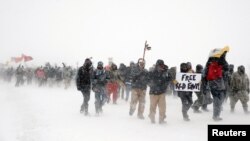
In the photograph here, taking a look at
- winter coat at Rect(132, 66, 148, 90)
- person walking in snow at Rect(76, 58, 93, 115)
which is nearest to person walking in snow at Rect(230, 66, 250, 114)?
winter coat at Rect(132, 66, 148, 90)

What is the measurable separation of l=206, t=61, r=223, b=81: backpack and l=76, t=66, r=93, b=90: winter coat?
492cm

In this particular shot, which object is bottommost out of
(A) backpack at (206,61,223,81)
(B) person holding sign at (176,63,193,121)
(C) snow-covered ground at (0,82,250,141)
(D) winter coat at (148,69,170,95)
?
(C) snow-covered ground at (0,82,250,141)

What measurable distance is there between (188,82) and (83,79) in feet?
13.7

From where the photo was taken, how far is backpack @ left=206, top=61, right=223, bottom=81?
12.2 m

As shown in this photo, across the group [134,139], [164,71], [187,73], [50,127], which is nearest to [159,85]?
[164,71]

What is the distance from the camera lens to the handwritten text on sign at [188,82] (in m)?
13.2

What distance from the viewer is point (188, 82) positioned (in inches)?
520

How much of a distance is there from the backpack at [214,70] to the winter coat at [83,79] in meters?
4.92

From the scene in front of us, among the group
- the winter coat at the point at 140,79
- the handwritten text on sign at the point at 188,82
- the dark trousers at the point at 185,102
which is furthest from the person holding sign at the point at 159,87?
the winter coat at the point at 140,79

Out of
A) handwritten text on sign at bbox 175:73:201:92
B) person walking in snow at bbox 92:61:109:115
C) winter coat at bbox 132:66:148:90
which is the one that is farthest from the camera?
person walking in snow at bbox 92:61:109:115

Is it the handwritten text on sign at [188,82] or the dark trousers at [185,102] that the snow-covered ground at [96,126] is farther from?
the handwritten text on sign at [188,82]

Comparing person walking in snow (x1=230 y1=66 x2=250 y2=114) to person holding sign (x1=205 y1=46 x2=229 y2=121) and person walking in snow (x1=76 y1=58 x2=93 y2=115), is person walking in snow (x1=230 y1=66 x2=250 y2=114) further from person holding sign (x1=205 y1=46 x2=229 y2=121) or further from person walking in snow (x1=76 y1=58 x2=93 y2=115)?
person walking in snow (x1=76 y1=58 x2=93 y2=115)

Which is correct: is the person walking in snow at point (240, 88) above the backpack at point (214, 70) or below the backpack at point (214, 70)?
below

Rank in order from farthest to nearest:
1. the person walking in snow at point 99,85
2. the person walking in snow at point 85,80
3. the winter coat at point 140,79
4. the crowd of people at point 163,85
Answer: the person walking in snow at point 99,85 → the person walking in snow at point 85,80 → the winter coat at point 140,79 → the crowd of people at point 163,85
